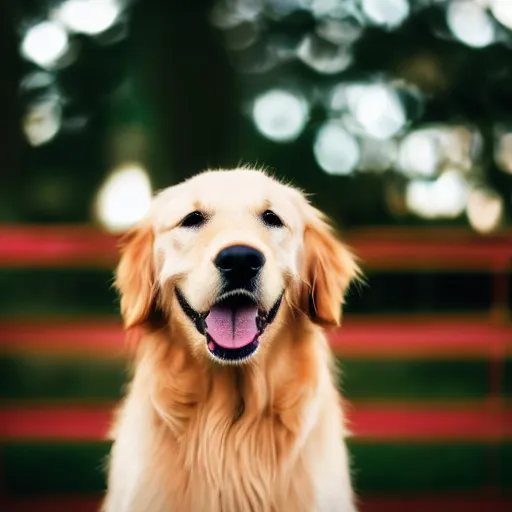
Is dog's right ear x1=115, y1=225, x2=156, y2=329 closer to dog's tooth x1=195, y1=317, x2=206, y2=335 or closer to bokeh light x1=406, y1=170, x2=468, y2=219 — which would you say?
dog's tooth x1=195, y1=317, x2=206, y2=335

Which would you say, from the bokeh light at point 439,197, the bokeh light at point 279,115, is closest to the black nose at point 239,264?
the bokeh light at point 279,115

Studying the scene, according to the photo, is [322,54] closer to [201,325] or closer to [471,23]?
[471,23]

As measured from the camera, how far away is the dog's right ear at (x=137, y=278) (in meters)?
1.70

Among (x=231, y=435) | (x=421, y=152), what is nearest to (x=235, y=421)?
(x=231, y=435)

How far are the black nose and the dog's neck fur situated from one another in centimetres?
24

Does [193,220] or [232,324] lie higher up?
[193,220]

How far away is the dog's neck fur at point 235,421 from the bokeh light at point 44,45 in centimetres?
376

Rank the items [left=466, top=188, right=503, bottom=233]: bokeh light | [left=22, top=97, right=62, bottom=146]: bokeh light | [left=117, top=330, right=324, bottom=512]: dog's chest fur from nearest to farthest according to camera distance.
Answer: [left=117, top=330, right=324, bottom=512]: dog's chest fur
[left=22, top=97, right=62, bottom=146]: bokeh light
[left=466, top=188, right=503, bottom=233]: bokeh light

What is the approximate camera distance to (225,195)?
1.65 m

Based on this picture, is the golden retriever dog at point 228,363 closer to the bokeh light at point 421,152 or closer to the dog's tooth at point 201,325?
the dog's tooth at point 201,325

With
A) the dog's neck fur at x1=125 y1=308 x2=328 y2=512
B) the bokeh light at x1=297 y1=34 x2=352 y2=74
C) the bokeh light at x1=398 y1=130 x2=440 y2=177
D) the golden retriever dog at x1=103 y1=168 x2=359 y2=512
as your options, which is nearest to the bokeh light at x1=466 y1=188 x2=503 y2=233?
the bokeh light at x1=398 y1=130 x2=440 y2=177

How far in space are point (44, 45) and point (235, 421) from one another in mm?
4251

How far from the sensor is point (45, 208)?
5793 millimetres

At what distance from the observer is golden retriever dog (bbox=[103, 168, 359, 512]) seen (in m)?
1.55
